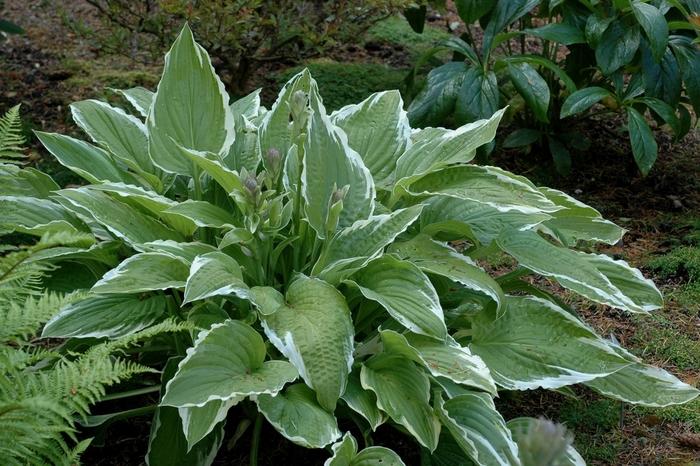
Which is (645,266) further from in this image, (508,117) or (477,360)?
(477,360)

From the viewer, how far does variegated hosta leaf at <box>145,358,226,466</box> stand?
2078 mm

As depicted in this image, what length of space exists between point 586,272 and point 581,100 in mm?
1385

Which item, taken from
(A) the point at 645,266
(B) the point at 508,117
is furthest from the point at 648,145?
(B) the point at 508,117

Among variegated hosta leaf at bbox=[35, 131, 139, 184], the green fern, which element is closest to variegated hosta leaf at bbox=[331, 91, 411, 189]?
variegated hosta leaf at bbox=[35, 131, 139, 184]

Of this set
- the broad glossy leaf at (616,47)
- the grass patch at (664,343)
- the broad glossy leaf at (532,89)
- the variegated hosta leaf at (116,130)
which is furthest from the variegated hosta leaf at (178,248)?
the broad glossy leaf at (616,47)

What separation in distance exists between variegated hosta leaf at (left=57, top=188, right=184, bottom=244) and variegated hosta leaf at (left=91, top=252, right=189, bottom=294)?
14 centimetres

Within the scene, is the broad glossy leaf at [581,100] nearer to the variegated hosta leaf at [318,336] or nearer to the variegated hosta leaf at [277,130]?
the variegated hosta leaf at [277,130]

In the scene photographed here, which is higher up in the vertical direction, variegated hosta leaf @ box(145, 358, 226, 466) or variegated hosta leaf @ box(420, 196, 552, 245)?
variegated hosta leaf @ box(420, 196, 552, 245)

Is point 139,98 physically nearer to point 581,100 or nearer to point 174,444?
point 174,444

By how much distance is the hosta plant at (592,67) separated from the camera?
11.4ft

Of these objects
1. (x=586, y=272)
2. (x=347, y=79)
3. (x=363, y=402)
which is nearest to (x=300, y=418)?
(x=363, y=402)

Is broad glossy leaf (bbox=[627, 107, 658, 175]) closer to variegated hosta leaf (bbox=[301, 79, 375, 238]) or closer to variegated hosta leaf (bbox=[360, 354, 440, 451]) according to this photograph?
variegated hosta leaf (bbox=[301, 79, 375, 238])

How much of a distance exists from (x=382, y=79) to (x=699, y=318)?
2.21 metres

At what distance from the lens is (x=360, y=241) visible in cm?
223
